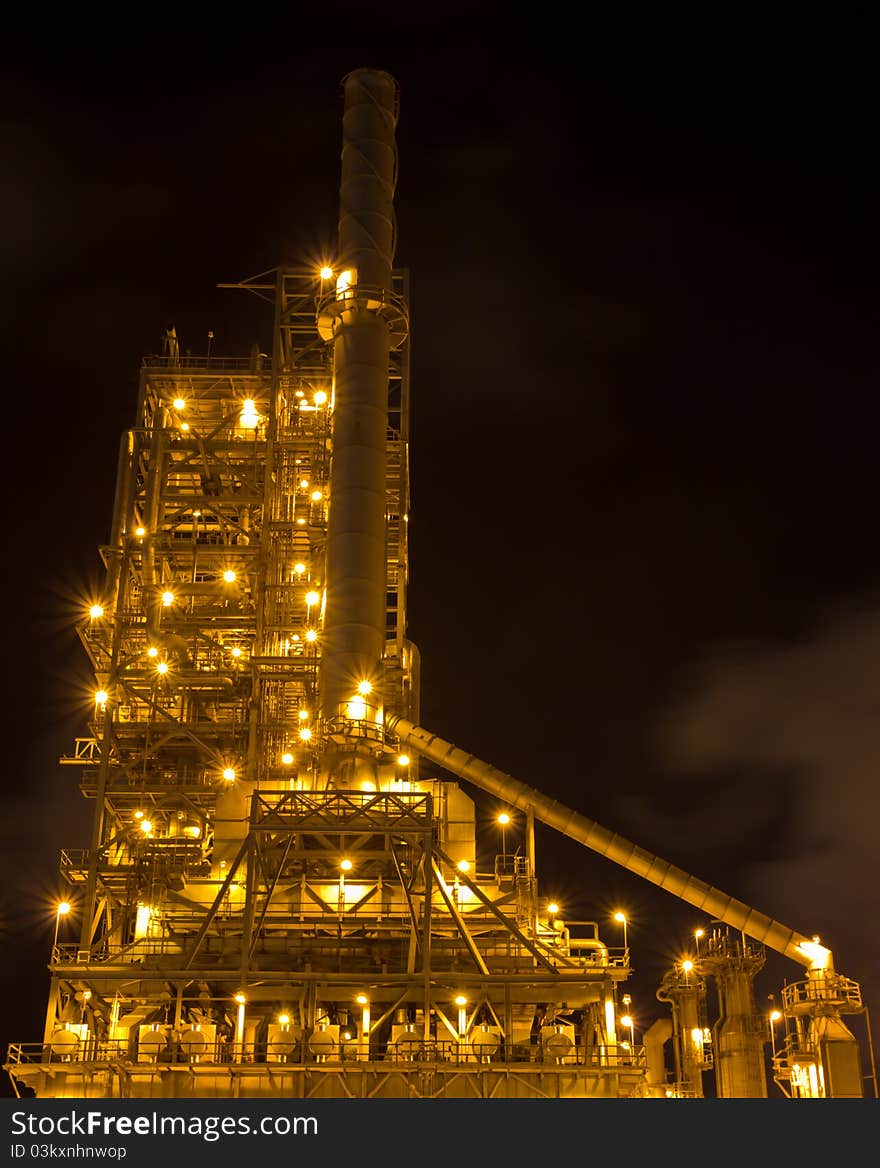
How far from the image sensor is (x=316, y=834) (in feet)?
159

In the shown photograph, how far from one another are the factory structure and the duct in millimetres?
110

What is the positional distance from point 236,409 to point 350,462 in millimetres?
14650

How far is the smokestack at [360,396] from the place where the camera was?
58.9 meters
